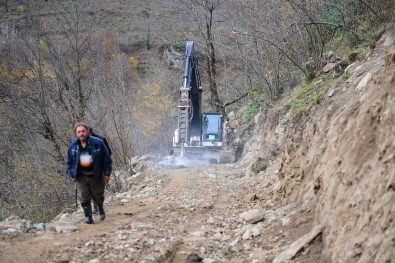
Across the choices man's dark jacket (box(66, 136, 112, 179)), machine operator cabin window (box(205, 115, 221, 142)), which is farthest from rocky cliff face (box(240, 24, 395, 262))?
machine operator cabin window (box(205, 115, 221, 142))

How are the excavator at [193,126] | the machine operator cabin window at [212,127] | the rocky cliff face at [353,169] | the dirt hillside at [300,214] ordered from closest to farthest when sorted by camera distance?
the rocky cliff face at [353,169], the dirt hillside at [300,214], the excavator at [193,126], the machine operator cabin window at [212,127]

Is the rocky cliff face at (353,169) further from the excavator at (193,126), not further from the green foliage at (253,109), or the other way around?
the green foliage at (253,109)

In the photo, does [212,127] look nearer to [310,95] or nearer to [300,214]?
[310,95]

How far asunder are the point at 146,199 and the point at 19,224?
3827 mm

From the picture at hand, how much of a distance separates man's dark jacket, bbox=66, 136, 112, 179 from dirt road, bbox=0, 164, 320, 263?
878 millimetres

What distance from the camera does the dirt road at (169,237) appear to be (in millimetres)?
5109

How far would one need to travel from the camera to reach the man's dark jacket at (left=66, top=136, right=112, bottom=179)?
6824 millimetres

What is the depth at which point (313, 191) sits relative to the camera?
5859 mm

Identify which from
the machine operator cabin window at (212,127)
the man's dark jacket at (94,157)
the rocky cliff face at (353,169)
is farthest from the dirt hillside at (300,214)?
the machine operator cabin window at (212,127)

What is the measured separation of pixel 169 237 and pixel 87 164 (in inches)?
72.0

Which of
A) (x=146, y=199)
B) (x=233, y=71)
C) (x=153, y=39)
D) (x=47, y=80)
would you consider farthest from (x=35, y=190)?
(x=153, y=39)

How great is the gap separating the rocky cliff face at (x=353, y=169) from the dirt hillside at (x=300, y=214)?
0.04ft

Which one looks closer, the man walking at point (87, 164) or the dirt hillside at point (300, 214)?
the dirt hillside at point (300, 214)

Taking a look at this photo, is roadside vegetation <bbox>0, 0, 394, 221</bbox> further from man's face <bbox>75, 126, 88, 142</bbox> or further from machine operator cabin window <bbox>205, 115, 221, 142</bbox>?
man's face <bbox>75, 126, 88, 142</bbox>
